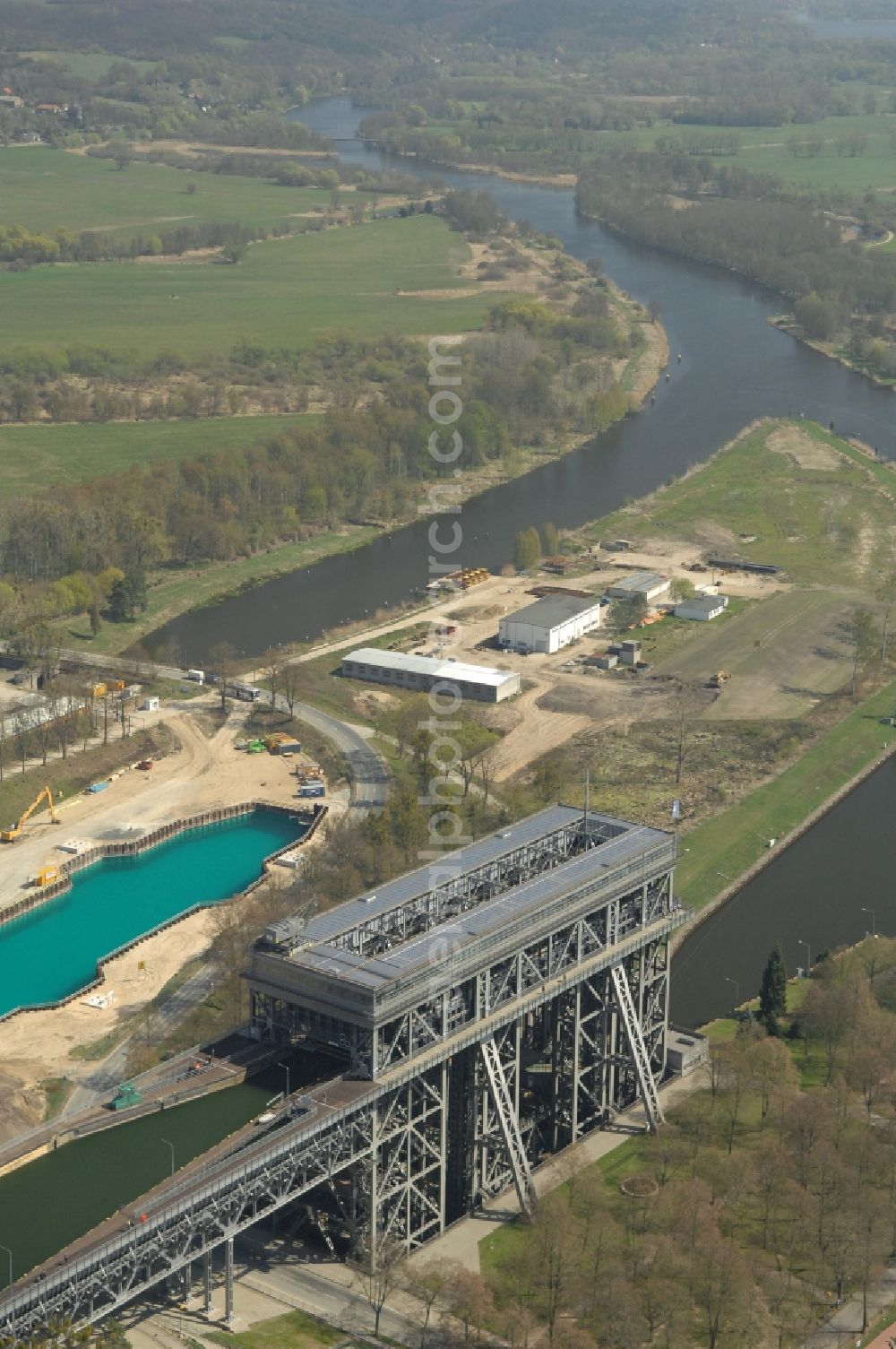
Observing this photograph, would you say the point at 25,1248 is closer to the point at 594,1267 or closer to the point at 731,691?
the point at 594,1267


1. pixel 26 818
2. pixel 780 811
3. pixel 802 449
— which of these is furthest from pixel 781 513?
pixel 26 818

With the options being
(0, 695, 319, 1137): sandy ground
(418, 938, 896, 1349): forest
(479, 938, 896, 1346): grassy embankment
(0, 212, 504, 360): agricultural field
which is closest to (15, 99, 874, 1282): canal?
(479, 938, 896, 1346): grassy embankment

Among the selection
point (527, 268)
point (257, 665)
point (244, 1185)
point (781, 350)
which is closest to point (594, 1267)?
point (244, 1185)

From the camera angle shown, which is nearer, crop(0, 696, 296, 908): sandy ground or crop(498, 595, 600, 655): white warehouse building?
crop(0, 696, 296, 908): sandy ground

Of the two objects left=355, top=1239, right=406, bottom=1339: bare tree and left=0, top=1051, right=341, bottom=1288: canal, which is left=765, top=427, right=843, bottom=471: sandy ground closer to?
left=0, top=1051, right=341, bottom=1288: canal

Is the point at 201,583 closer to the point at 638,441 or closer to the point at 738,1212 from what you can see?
the point at 638,441

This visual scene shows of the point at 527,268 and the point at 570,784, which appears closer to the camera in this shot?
the point at 570,784
